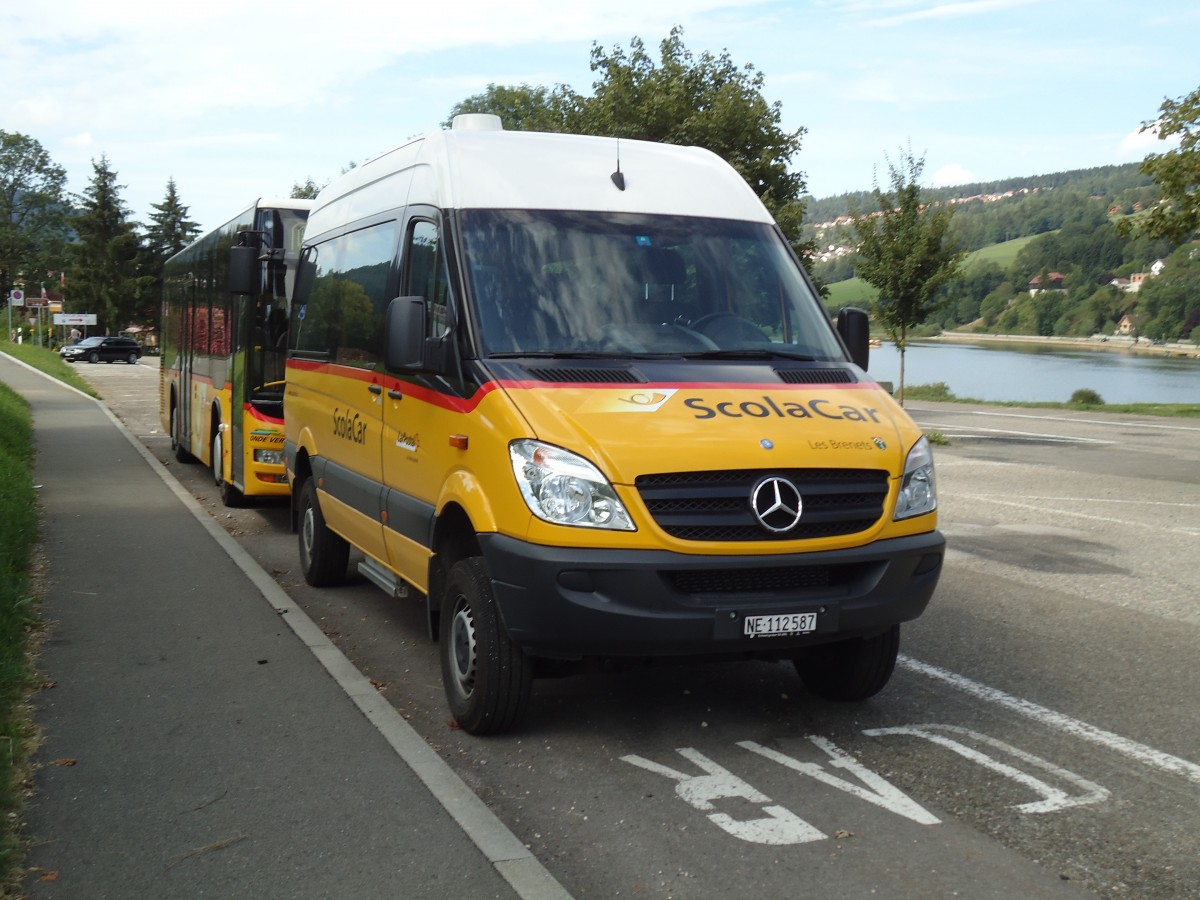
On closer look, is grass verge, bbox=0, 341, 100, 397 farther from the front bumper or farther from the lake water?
the front bumper

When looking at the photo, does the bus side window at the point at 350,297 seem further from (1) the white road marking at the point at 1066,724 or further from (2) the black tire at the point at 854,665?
(1) the white road marking at the point at 1066,724

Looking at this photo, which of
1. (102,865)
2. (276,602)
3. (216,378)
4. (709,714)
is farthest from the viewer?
(216,378)

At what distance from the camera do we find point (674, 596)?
202 inches

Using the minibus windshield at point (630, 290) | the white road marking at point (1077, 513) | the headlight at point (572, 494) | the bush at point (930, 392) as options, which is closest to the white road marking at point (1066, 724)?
the minibus windshield at point (630, 290)

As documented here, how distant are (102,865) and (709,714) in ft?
9.08

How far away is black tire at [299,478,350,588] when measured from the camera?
8945 mm

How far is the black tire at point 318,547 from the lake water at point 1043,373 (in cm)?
2099

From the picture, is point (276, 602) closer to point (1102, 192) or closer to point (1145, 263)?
point (1145, 263)

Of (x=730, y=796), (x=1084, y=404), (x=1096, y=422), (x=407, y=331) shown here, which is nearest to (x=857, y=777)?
(x=730, y=796)

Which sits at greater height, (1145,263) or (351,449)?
(1145,263)

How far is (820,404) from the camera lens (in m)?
5.66

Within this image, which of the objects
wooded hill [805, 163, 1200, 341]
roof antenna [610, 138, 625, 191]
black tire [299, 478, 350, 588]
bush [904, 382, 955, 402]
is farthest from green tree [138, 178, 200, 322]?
roof antenna [610, 138, 625, 191]

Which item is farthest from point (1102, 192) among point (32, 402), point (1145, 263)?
point (32, 402)

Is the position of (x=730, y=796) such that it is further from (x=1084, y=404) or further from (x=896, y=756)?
(x=1084, y=404)
